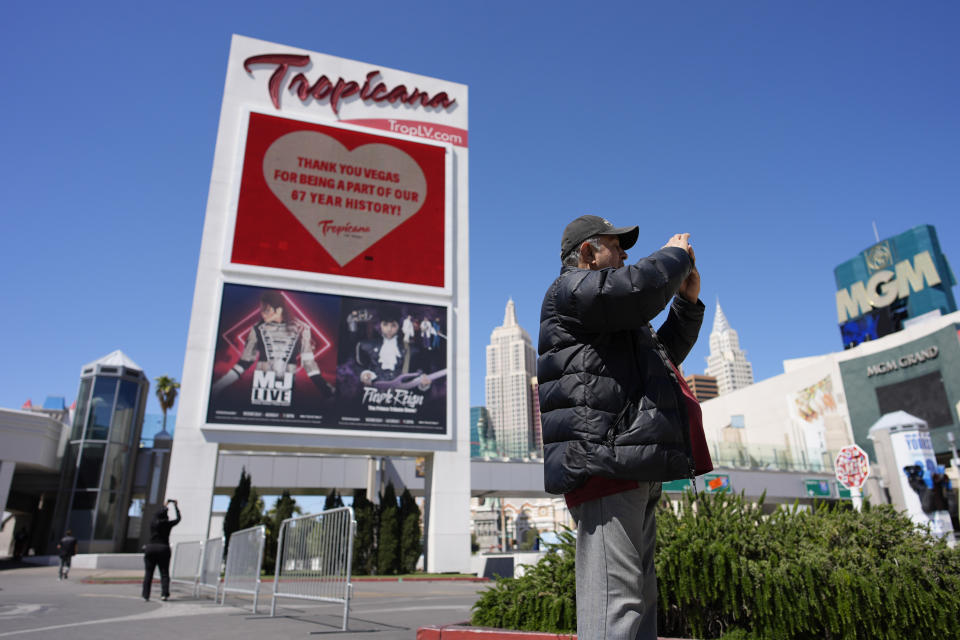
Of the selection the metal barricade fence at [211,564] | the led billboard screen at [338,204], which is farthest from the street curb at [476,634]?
the led billboard screen at [338,204]

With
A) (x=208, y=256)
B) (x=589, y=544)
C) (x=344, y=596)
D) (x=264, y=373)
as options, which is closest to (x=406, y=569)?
(x=264, y=373)

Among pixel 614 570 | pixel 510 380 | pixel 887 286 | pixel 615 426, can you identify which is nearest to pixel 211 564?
pixel 614 570

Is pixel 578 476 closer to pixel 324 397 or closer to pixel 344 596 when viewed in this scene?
pixel 344 596

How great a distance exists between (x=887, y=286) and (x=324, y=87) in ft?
158

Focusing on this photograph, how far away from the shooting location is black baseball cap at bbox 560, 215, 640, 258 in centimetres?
229

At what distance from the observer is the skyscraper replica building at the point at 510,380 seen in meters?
184

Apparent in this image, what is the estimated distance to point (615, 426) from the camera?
194 cm

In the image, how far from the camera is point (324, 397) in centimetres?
1847

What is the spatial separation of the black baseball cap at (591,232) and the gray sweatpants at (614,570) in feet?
3.00

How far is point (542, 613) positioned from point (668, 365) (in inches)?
98.1

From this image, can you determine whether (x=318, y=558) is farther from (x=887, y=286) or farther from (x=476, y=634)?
(x=887, y=286)

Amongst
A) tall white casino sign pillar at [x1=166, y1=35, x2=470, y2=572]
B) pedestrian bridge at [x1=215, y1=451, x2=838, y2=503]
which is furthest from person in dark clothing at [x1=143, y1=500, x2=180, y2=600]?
pedestrian bridge at [x1=215, y1=451, x2=838, y2=503]

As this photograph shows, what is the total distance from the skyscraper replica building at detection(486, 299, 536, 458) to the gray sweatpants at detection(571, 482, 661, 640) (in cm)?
17740

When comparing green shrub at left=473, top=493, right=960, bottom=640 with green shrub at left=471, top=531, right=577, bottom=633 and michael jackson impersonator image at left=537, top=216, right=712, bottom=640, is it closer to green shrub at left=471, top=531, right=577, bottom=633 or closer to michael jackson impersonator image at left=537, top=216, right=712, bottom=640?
green shrub at left=471, top=531, right=577, bottom=633
